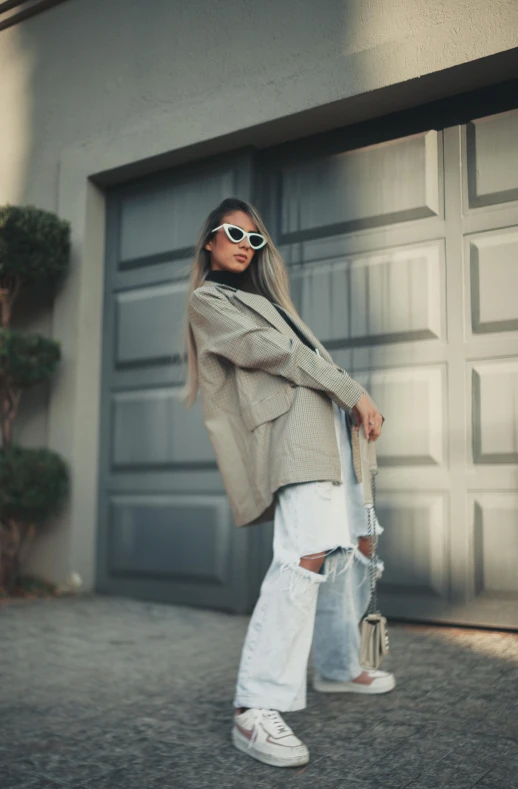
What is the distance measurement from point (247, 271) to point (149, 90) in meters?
2.84

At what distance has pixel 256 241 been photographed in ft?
8.58

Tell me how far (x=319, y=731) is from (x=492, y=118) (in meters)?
2.98

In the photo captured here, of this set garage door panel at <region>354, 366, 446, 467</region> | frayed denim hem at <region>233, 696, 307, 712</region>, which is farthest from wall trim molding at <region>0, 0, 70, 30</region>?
frayed denim hem at <region>233, 696, 307, 712</region>

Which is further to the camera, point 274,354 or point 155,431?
point 155,431

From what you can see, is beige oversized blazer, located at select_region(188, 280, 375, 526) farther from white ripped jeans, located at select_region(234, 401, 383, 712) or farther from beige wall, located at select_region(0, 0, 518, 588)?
beige wall, located at select_region(0, 0, 518, 588)

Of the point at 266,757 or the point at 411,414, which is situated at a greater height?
the point at 411,414

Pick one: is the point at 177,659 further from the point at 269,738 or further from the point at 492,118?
the point at 492,118

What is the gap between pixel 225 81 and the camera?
4672 millimetres

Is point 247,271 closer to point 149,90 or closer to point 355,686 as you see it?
point 355,686

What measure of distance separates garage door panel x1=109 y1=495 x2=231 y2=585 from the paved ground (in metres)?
0.66

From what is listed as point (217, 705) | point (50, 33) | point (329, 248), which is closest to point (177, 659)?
point (217, 705)

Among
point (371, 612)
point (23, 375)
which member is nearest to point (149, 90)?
point (23, 375)

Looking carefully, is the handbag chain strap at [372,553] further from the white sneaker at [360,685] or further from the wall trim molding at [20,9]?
the wall trim molding at [20,9]

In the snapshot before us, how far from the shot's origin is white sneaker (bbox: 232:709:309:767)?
2.12 m
